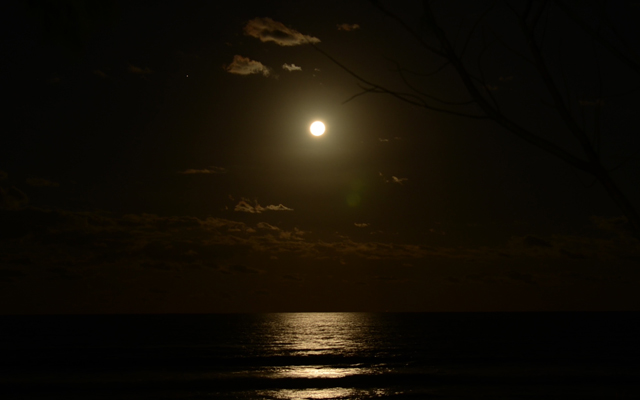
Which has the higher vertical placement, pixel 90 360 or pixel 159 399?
pixel 90 360

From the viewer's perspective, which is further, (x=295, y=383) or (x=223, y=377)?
(x=223, y=377)

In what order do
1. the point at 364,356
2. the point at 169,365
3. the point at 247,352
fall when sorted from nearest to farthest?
1. the point at 169,365
2. the point at 364,356
3. the point at 247,352

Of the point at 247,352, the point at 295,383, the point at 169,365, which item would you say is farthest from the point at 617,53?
the point at 247,352

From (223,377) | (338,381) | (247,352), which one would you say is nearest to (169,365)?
(223,377)

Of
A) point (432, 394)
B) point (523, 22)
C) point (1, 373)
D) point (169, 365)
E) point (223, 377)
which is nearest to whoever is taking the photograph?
point (523, 22)

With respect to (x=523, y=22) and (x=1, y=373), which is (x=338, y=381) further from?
(x=523, y=22)

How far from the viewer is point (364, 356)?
189 ft

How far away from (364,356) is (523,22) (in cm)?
5885

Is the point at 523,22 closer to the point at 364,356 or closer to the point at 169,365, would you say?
the point at 169,365

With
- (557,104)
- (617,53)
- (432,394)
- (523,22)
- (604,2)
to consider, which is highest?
(604,2)

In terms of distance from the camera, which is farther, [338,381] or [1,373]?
[1,373]

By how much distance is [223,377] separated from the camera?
1533 inches

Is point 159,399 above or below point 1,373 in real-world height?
below

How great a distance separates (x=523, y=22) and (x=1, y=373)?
52.3 meters
